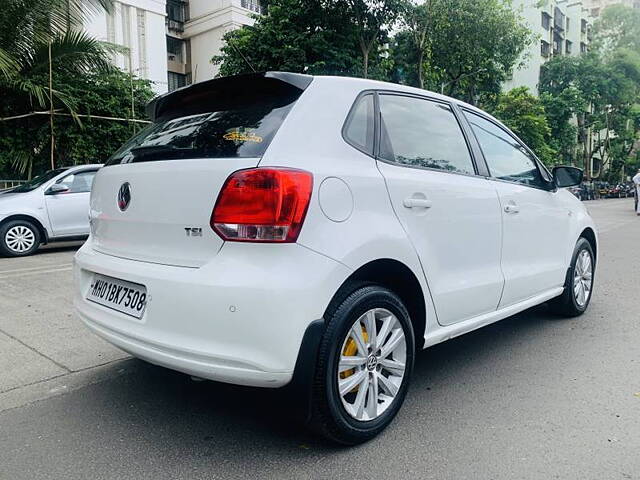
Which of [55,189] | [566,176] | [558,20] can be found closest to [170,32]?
[55,189]

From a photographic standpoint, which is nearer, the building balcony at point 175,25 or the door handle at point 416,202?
the door handle at point 416,202

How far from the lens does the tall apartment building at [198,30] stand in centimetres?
3020

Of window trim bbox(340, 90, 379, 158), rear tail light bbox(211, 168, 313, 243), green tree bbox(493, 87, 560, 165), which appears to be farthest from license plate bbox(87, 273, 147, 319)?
green tree bbox(493, 87, 560, 165)

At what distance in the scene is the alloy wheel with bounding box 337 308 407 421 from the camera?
2.48m

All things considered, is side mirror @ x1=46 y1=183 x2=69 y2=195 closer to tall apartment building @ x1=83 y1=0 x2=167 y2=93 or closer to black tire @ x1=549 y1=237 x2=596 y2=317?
black tire @ x1=549 y1=237 x2=596 y2=317

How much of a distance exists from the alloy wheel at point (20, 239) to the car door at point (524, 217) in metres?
7.55

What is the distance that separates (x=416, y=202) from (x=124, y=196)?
58.1 inches

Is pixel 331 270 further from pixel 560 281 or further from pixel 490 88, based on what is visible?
pixel 490 88

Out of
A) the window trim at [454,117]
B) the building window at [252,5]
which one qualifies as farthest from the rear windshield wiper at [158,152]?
the building window at [252,5]

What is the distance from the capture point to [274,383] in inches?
86.9

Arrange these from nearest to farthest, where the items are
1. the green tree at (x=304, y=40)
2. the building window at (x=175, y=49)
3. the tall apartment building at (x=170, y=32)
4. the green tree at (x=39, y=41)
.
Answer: the green tree at (x=39, y=41), the green tree at (x=304, y=40), the tall apartment building at (x=170, y=32), the building window at (x=175, y=49)

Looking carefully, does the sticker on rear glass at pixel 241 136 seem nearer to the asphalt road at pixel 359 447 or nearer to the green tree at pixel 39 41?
the asphalt road at pixel 359 447

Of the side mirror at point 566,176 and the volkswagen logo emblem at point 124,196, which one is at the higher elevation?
the side mirror at point 566,176

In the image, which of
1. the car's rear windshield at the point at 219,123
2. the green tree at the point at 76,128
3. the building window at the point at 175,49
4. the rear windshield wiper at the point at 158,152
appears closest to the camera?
the car's rear windshield at the point at 219,123
